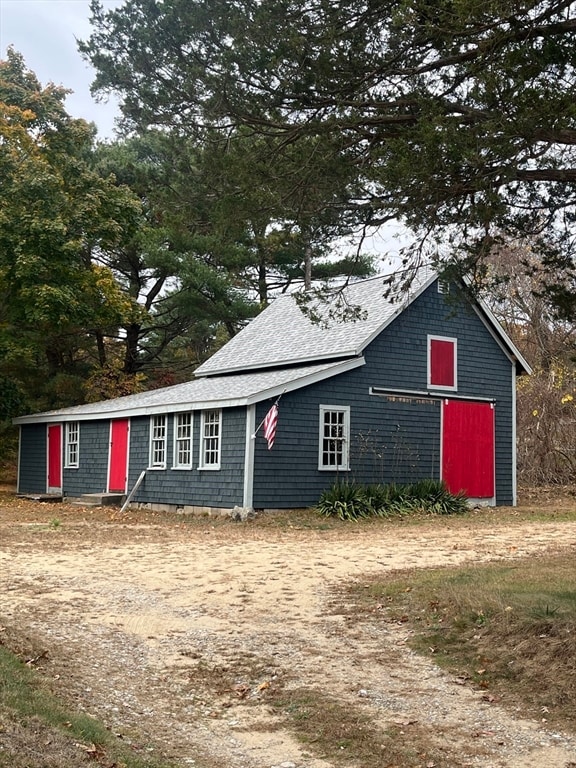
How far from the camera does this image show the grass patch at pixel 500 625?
6.51 metres

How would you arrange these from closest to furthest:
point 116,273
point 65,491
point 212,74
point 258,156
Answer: point 212,74 < point 258,156 < point 65,491 < point 116,273

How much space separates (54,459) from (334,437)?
35.9 ft

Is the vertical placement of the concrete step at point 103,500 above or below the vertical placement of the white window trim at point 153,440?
below

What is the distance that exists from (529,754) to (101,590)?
5.79m

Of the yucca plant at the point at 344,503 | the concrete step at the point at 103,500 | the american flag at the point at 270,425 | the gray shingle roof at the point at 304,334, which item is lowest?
the concrete step at the point at 103,500

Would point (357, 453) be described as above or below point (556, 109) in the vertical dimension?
below

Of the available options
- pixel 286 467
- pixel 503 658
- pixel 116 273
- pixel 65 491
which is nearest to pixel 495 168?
pixel 503 658

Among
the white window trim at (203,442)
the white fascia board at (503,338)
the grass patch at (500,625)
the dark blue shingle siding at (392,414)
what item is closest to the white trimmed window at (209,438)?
the white window trim at (203,442)

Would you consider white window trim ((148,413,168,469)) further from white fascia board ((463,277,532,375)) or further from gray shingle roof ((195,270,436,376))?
white fascia board ((463,277,532,375))

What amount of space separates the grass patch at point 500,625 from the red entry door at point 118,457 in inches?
570

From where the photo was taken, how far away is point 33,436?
29.1 metres

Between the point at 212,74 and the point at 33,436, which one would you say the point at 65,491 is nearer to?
the point at 33,436

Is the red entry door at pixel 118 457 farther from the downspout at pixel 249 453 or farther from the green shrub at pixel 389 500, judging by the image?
the green shrub at pixel 389 500

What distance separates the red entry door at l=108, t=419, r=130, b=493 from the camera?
23.8 meters
